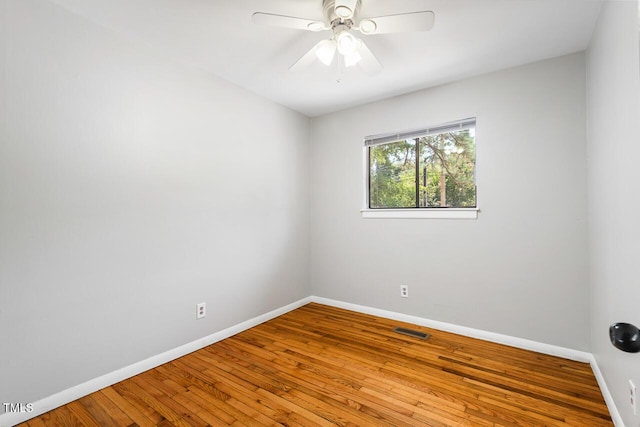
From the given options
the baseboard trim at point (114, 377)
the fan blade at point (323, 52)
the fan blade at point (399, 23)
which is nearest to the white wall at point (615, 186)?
the fan blade at point (399, 23)

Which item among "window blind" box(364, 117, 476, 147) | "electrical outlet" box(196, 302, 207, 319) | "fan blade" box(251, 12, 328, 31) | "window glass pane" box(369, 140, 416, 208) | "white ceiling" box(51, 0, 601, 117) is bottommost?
"electrical outlet" box(196, 302, 207, 319)

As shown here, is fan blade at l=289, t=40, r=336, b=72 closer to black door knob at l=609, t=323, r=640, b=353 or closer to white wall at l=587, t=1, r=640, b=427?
white wall at l=587, t=1, r=640, b=427

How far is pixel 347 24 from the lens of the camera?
1.68 metres

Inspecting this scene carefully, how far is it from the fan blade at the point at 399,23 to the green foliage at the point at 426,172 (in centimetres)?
148

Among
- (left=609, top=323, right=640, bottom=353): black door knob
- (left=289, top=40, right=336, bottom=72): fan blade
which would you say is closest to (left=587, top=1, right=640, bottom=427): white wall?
(left=609, top=323, right=640, bottom=353): black door knob

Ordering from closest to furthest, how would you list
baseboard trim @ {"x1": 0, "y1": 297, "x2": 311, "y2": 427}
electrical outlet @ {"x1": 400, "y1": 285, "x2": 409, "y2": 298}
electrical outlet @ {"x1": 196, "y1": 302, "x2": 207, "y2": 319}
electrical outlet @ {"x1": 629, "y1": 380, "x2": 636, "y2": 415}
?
electrical outlet @ {"x1": 629, "y1": 380, "x2": 636, "y2": 415}, baseboard trim @ {"x1": 0, "y1": 297, "x2": 311, "y2": 427}, electrical outlet @ {"x1": 196, "y1": 302, "x2": 207, "y2": 319}, electrical outlet @ {"x1": 400, "y1": 285, "x2": 409, "y2": 298}

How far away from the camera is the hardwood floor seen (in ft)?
5.32

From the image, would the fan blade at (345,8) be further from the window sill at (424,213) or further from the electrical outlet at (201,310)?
the electrical outlet at (201,310)

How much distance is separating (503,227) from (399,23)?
1.84 metres

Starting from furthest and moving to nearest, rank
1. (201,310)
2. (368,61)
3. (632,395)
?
(201,310) → (368,61) → (632,395)

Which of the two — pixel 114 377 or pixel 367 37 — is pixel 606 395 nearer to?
pixel 367 37

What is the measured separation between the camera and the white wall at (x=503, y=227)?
88.3 inches

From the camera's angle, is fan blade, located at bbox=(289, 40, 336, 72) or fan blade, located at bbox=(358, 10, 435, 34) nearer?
fan blade, located at bbox=(358, 10, 435, 34)

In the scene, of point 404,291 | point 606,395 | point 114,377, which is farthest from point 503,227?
point 114,377
